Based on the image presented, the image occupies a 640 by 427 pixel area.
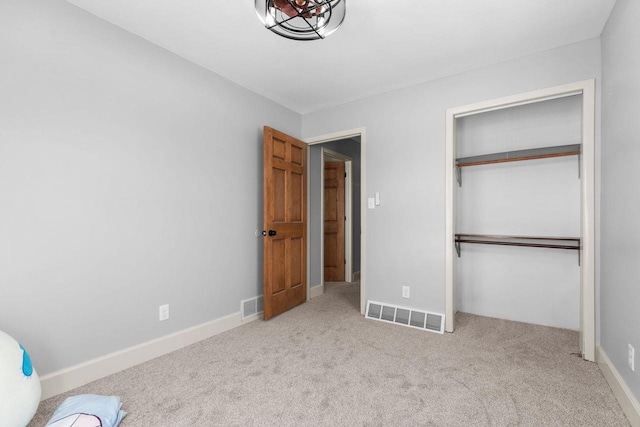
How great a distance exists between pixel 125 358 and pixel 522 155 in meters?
3.77

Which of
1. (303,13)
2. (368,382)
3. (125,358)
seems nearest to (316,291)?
(368,382)

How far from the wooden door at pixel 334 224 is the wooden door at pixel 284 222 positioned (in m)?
1.33

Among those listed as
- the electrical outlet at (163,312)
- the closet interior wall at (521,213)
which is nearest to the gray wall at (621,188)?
the closet interior wall at (521,213)

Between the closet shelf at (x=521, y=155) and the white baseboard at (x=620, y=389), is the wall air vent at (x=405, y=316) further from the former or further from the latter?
the closet shelf at (x=521, y=155)

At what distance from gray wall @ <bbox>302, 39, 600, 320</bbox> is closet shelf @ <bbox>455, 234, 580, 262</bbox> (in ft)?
1.89

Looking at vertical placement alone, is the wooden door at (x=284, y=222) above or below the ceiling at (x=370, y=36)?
below

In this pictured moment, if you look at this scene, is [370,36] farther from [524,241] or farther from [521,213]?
[524,241]

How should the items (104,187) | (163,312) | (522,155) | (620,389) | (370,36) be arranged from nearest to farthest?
1. (620,389)
2. (104,187)
3. (370,36)
4. (163,312)
5. (522,155)

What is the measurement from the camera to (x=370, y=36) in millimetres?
2334

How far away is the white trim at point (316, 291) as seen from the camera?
13.4ft

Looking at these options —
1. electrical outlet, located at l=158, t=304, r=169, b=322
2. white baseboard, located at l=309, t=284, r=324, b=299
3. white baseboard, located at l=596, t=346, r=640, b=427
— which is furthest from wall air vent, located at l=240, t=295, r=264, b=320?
white baseboard, located at l=596, t=346, r=640, b=427

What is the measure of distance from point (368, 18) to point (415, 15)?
0.31 metres

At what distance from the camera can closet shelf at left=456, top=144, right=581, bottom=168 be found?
2754 millimetres

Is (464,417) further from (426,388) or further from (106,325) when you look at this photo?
(106,325)
